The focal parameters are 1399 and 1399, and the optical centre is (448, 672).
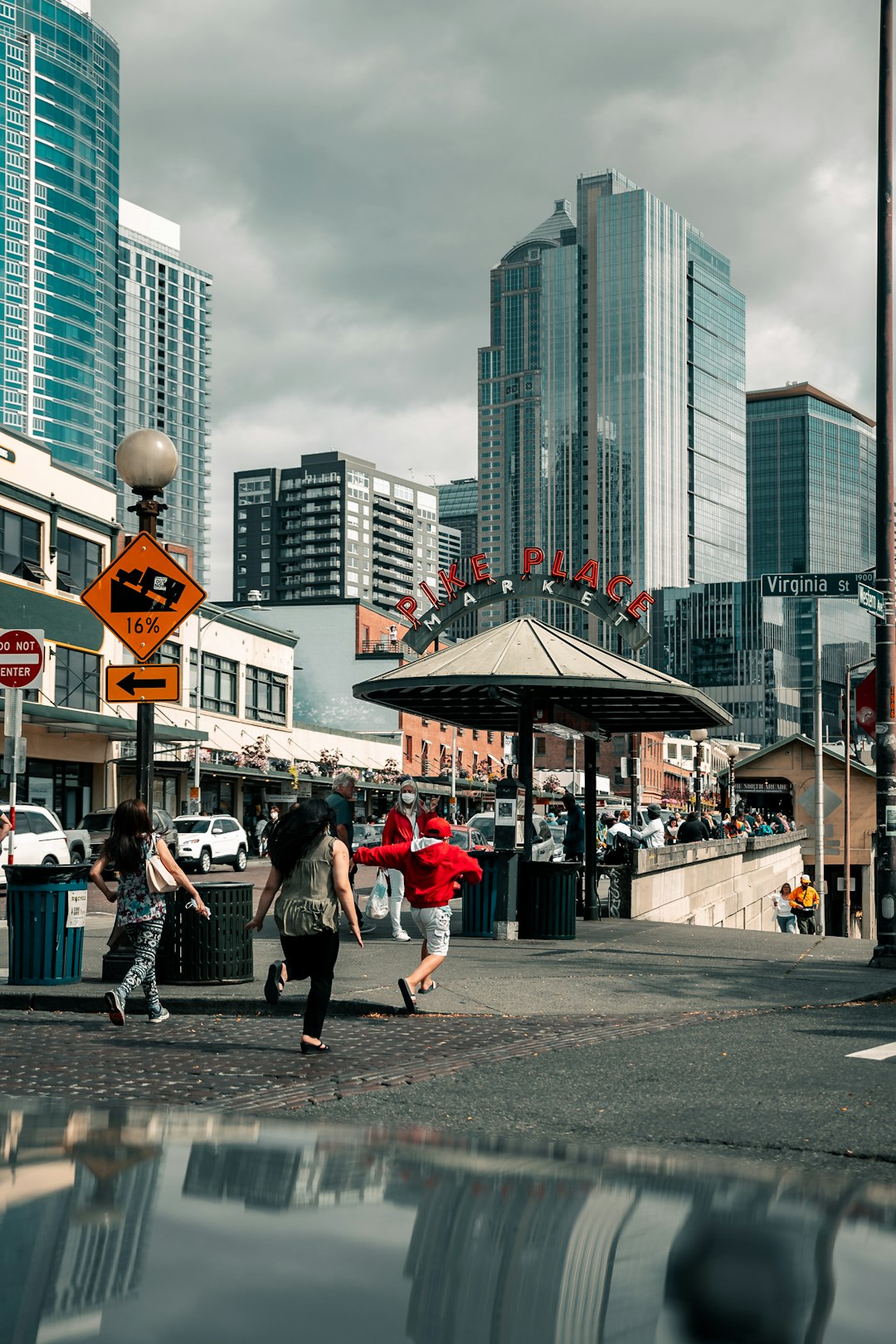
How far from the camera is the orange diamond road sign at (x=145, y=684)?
40.4ft

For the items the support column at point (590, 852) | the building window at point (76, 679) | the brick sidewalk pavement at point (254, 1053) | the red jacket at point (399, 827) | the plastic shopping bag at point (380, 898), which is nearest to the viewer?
the brick sidewalk pavement at point (254, 1053)

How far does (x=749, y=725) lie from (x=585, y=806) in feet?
501

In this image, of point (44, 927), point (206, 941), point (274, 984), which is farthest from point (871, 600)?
point (44, 927)

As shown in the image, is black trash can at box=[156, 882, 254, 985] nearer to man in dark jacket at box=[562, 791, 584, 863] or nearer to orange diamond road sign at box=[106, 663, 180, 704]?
orange diamond road sign at box=[106, 663, 180, 704]

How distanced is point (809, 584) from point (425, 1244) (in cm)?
1260

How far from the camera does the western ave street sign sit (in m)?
15.7

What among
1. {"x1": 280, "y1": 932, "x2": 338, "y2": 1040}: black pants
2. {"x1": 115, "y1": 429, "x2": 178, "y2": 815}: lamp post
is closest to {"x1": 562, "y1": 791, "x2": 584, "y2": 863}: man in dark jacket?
{"x1": 115, "y1": 429, "x2": 178, "y2": 815}: lamp post

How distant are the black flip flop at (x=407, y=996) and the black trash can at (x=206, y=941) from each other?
1919 millimetres

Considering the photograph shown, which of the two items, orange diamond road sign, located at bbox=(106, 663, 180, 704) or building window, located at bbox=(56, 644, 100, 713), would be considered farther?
building window, located at bbox=(56, 644, 100, 713)

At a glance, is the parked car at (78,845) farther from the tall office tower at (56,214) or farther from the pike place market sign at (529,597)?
the tall office tower at (56,214)

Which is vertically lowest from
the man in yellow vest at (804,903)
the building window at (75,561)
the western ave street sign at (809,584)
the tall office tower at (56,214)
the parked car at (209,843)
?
the man in yellow vest at (804,903)

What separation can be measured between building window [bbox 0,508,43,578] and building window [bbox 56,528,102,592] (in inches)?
59.0

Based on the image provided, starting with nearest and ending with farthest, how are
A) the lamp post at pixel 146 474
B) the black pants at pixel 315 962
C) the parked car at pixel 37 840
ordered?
the black pants at pixel 315 962, the lamp post at pixel 146 474, the parked car at pixel 37 840

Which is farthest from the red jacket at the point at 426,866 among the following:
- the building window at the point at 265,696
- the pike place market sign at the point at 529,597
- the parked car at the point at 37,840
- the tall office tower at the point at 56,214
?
the tall office tower at the point at 56,214
